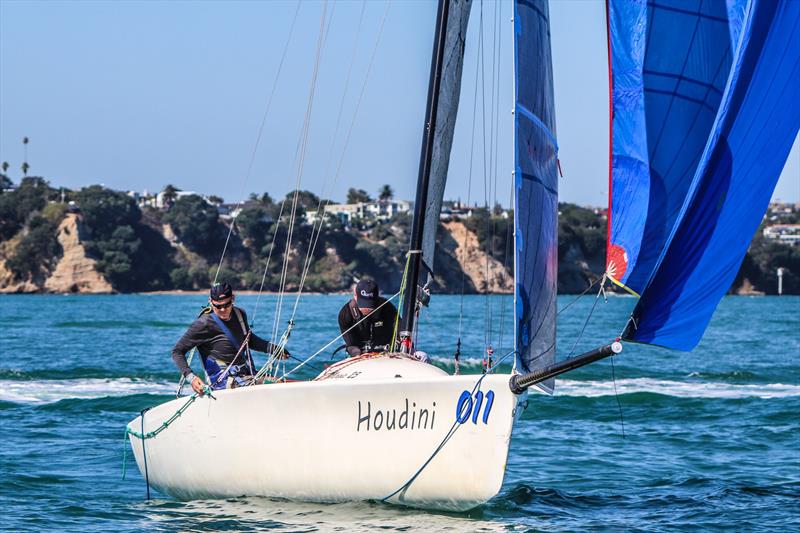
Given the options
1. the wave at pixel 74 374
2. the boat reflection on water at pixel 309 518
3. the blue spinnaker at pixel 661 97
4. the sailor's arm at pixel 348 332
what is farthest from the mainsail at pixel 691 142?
the wave at pixel 74 374

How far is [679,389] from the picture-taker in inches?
933

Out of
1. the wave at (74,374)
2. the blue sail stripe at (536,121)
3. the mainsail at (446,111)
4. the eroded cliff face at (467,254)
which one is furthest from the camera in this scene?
the eroded cliff face at (467,254)

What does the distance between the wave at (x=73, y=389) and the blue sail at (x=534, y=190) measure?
1208cm

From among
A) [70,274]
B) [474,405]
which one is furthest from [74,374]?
[70,274]

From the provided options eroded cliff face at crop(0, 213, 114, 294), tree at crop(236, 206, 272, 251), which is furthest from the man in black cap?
eroded cliff face at crop(0, 213, 114, 294)

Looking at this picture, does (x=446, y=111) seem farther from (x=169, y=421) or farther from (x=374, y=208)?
(x=374, y=208)

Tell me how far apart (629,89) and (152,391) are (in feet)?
47.4

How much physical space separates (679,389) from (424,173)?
1344cm

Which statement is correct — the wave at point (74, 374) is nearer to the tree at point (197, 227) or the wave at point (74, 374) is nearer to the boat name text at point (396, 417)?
the boat name text at point (396, 417)

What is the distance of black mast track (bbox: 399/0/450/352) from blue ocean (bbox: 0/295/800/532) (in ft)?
0.95

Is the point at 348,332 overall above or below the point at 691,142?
below

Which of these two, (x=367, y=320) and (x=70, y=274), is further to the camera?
(x=70, y=274)

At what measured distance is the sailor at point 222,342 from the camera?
11.0 metres

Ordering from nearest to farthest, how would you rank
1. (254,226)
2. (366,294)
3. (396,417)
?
(396,417), (366,294), (254,226)
